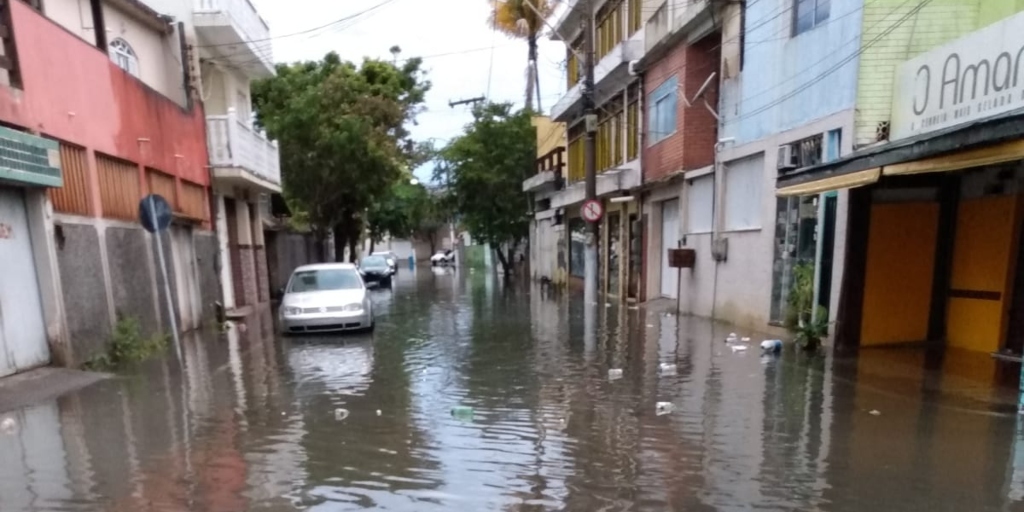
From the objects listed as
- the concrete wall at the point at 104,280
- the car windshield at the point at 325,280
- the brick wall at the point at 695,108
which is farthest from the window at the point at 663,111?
the concrete wall at the point at 104,280

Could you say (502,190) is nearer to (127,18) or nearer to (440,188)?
(440,188)

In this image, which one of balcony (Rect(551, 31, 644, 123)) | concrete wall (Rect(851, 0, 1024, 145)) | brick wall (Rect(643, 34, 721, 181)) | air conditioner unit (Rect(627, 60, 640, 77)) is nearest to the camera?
concrete wall (Rect(851, 0, 1024, 145))

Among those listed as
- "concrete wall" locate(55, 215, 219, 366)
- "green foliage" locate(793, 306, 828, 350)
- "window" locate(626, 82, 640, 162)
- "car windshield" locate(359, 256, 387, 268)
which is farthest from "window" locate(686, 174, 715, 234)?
"car windshield" locate(359, 256, 387, 268)

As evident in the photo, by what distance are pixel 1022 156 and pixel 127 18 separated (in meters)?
15.6

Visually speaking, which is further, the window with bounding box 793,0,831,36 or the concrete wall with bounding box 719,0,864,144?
the window with bounding box 793,0,831,36

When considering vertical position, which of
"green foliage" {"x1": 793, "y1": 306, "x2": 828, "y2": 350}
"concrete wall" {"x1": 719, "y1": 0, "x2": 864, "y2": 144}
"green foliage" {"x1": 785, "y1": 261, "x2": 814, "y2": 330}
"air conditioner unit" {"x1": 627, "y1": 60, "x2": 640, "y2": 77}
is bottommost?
"green foliage" {"x1": 793, "y1": 306, "x2": 828, "y2": 350}

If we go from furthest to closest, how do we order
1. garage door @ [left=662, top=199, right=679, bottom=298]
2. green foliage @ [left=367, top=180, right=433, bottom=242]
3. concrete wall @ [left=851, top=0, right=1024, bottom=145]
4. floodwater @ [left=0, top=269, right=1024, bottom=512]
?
green foliage @ [left=367, top=180, right=433, bottom=242] < garage door @ [left=662, top=199, right=679, bottom=298] < concrete wall @ [left=851, top=0, right=1024, bottom=145] < floodwater @ [left=0, top=269, right=1024, bottom=512]

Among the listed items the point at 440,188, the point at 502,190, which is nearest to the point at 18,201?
the point at 502,190

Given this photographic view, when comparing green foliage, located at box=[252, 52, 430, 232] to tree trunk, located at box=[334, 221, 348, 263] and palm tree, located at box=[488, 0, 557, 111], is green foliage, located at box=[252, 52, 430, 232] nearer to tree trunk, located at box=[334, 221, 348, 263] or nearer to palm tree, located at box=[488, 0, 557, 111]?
tree trunk, located at box=[334, 221, 348, 263]

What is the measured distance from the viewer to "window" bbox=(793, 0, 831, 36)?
10797 millimetres

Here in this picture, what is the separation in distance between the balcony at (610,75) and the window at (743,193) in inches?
232

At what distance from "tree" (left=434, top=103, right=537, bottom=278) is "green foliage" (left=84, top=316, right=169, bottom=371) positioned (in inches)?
940

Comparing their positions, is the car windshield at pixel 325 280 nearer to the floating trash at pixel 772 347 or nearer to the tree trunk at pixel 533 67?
the floating trash at pixel 772 347

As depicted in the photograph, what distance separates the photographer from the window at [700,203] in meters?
15.0
